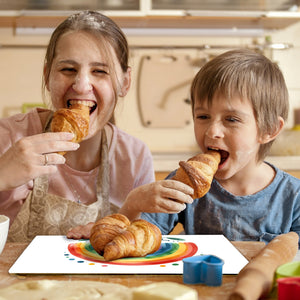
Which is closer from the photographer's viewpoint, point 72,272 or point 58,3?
point 72,272

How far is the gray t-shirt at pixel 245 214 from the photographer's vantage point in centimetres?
132

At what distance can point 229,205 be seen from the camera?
1.37 metres

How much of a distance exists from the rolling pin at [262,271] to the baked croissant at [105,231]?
306 mm

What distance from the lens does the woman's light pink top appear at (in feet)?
4.99

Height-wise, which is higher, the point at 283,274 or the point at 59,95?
the point at 59,95

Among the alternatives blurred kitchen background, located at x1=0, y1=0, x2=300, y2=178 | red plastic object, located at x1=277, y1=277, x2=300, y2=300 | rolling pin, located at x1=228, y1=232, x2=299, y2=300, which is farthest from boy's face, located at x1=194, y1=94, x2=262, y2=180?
blurred kitchen background, located at x1=0, y1=0, x2=300, y2=178

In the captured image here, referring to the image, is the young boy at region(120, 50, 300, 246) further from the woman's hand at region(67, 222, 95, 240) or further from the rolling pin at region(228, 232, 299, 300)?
the rolling pin at region(228, 232, 299, 300)

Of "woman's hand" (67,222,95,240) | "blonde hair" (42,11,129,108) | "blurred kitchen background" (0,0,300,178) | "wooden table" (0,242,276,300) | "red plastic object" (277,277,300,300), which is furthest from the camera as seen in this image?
"blurred kitchen background" (0,0,300,178)

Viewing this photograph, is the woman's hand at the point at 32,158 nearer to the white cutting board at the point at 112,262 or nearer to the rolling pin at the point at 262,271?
the white cutting board at the point at 112,262

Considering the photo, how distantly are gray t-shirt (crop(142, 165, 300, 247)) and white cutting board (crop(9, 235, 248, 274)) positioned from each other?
32 cm

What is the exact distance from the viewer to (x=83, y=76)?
140cm

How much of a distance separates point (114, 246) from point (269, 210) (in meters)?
0.67

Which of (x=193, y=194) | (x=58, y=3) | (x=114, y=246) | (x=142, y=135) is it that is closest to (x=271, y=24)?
(x=142, y=135)

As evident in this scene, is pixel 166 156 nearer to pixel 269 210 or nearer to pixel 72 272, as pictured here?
pixel 269 210
